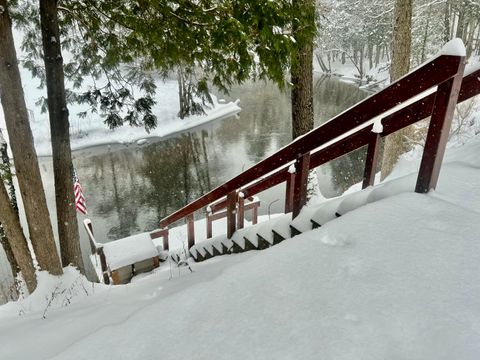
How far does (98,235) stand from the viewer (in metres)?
12.8

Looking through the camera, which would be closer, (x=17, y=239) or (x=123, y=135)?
(x=17, y=239)

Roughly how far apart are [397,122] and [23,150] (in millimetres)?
4416

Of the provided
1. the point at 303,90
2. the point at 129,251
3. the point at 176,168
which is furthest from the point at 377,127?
the point at 176,168

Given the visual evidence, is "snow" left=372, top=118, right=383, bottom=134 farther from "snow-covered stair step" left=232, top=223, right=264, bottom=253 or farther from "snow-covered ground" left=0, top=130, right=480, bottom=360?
"snow-covered stair step" left=232, top=223, right=264, bottom=253

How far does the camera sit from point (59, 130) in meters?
4.88

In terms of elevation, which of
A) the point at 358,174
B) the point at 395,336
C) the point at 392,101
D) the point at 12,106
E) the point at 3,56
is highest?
the point at 3,56

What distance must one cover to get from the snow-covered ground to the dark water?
712 centimetres

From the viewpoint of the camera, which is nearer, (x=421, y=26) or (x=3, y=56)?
(x=3, y=56)

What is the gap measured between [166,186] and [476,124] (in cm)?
1339

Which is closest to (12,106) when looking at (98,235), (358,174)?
(98,235)

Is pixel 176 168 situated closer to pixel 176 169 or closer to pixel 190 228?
pixel 176 169

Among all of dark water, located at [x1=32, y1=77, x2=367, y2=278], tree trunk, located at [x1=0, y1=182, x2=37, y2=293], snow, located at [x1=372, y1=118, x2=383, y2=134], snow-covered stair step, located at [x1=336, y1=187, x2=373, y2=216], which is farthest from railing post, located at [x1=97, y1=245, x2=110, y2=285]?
snow, located at [x1=372, y1=118, x2=383, y2=134]

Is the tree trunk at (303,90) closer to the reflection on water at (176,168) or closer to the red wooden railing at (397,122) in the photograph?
the red wooden railing at (397,122)

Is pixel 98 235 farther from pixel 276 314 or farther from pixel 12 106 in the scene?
pixel 276 314
